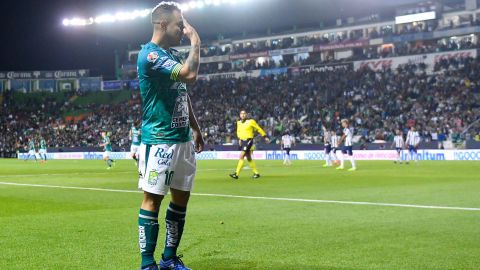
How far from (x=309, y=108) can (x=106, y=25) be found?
113 ft

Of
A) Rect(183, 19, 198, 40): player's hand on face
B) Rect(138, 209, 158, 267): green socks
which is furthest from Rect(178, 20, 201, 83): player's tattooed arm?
Rect(138, 209, 158, 267): green socks

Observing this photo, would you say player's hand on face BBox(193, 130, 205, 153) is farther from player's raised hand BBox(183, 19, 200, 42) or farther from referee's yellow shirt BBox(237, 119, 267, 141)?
referee's yellow shirt BBox(237, 119, 267, 141)

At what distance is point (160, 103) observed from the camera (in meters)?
5.42

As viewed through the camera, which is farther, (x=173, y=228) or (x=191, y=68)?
(x=173, y=228)

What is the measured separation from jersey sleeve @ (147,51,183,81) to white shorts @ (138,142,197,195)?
67 cm

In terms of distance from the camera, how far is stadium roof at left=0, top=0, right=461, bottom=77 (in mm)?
65750

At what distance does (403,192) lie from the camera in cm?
1443

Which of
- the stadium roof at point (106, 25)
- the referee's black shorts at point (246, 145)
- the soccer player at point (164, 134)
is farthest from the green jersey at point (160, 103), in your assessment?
the stadium roof at point (106, 25)

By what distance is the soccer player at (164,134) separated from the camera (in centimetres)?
526

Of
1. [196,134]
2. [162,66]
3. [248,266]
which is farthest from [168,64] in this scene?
[248,266]

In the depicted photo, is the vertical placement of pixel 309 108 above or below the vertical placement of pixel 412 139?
above

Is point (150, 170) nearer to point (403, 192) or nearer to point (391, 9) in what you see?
point (403, 192)

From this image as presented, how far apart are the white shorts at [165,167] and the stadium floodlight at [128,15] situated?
5787 centimetres

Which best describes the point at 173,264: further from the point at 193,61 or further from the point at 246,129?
the point at 246,129
